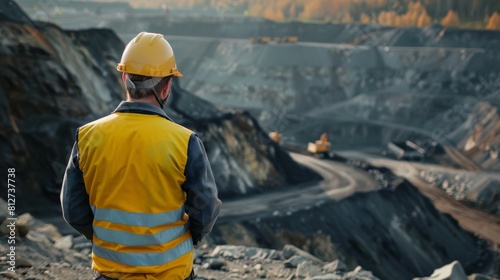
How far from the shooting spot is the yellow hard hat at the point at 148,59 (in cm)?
283

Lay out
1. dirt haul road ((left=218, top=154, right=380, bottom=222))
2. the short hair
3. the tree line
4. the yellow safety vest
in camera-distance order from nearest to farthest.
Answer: the yellow safety vest
the short hair
dirt haul road ((left=218, top=154, right=380, bottom=222))
the tree line

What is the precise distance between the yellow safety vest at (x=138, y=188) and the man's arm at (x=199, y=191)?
0.03 meters

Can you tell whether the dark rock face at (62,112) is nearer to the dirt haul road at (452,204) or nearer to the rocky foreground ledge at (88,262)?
the rocky foreground ledge at (88,262)

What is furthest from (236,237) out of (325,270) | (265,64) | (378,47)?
(378,47)

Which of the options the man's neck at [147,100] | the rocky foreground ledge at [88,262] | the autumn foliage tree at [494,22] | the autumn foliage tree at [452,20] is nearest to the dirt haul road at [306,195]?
the rocky foreground ledge at [88,262]

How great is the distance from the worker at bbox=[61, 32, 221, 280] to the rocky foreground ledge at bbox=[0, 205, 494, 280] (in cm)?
303

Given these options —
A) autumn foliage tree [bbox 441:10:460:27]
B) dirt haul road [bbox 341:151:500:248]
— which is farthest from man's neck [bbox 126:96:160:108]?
autumn foliage tree [bbox 441:10:460:27]

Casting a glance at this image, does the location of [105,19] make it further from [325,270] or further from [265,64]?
[325,270]

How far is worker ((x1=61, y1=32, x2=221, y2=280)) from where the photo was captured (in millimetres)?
2758

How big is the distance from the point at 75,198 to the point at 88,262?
14.6 feet

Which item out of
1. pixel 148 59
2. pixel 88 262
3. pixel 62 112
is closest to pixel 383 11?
pixel 62 112

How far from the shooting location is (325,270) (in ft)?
26.0

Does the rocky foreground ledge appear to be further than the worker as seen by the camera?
Yes

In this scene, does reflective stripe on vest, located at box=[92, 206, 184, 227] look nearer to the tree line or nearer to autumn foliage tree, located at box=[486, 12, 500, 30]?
autumn foliage tree, located at box=[486, 12, 500, 30]
